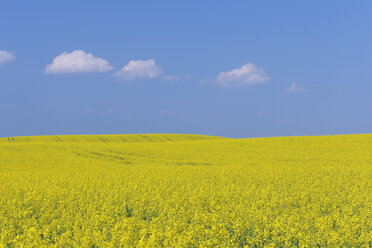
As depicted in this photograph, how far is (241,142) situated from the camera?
46375 millimetres

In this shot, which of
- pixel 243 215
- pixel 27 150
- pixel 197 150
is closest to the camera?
pixel 243 215

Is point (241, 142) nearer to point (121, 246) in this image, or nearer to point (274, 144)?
point (274, 144)

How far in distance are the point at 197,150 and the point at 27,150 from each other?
816 inches

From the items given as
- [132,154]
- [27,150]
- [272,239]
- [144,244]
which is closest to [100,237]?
[144,244]

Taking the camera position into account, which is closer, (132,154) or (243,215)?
(243,215)

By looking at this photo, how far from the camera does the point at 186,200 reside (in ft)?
42.1

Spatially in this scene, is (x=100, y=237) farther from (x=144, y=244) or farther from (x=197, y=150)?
(x=197, y=150)

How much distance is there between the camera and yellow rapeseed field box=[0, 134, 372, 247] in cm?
826

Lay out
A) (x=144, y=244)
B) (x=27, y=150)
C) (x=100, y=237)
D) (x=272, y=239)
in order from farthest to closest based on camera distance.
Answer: (x=27, y=150), (x=272, y=239), (x=100, y=237), (x=144, y=244)

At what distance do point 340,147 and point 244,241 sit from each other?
118ft

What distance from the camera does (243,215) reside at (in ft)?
33.0

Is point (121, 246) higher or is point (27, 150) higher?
point (27, 150)

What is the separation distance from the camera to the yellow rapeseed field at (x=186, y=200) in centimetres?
826

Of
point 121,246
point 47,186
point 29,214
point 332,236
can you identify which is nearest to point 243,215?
point 332,236
